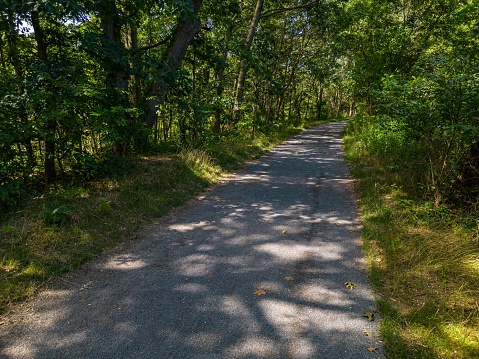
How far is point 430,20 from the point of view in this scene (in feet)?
40.6

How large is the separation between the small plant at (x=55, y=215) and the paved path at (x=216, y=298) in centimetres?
108

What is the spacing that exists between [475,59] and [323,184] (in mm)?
4111

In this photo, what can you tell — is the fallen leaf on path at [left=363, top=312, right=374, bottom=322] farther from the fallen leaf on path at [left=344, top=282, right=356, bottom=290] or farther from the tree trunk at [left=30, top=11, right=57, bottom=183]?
the tree trunk at [left=30, top=11, right=57, bottom=183]

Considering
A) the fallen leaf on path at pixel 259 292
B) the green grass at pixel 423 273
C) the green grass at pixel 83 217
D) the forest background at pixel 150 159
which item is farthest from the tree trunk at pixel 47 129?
the green grass at pixel 423 273

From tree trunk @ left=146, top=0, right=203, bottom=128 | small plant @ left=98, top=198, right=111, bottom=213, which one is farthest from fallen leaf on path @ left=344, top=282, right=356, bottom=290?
tree trunk @ left=146, top=0, right=203, bottom=128

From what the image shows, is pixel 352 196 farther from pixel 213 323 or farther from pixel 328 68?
pixel 328 68

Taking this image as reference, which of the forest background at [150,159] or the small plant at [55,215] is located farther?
the small plant at [55,215]

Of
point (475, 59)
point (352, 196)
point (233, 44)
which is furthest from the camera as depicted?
point (233, 44)

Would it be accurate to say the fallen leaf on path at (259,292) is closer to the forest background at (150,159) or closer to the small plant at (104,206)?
the forest background at (150,159)

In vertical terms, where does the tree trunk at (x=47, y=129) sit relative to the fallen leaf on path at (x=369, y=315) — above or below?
above

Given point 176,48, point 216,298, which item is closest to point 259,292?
point 216,298

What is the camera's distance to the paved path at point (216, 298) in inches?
104

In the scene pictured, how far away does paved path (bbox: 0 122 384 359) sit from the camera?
2.64 meters

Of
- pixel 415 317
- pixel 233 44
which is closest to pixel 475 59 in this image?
pixel 415 317
